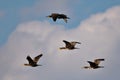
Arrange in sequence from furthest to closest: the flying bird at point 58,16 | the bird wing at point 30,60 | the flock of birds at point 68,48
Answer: the bird wing at point 30,60 → the flock of birds at point 68,48 → the flying bird at point 58,16

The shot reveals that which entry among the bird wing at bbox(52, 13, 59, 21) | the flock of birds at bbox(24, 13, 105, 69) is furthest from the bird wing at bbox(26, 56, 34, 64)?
the bird wing at bbox(52, 13, 59, 21)

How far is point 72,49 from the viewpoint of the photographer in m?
112

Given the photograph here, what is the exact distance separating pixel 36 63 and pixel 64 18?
7151 millimetres

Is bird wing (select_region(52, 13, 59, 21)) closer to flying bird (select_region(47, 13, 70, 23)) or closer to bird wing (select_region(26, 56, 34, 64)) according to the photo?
flying bird (select_region(47, 13, 70, 23))

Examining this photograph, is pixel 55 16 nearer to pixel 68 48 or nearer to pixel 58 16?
pixel 58 16

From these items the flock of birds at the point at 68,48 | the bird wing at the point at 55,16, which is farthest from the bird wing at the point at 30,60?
the bird wing at the point at 55,16

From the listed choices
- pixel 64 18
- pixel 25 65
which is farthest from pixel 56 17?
pixel 25 65

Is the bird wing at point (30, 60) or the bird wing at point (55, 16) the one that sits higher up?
the bird wing at point (55, 16)

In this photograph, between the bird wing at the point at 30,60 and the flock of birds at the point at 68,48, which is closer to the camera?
the flock of birds at the point at 68,48

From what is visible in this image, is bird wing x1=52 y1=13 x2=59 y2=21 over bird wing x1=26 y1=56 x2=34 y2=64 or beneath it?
over

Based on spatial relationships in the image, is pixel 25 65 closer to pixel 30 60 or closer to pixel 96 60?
pixel 30 60

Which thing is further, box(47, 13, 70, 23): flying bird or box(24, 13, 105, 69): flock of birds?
box(24, 13, 105, 69): flock of birds

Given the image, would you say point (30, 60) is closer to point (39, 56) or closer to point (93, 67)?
point (39, 56)

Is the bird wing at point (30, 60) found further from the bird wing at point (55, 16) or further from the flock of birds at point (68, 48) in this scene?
the bird wing at point (55, 16)
